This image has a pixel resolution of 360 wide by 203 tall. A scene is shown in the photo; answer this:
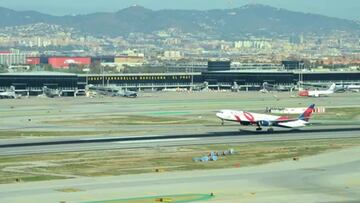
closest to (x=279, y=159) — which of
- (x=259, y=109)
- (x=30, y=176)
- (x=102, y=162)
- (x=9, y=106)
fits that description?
(x=102, y=162)

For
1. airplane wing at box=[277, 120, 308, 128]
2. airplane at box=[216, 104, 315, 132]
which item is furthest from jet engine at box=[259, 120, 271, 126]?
airplane wing at box=[277, 120, 308, 128]

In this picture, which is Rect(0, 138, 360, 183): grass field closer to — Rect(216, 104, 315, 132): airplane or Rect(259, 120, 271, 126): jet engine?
Rect(259, 120, 271, 126): jet engine

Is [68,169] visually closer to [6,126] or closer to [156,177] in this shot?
[156,177]

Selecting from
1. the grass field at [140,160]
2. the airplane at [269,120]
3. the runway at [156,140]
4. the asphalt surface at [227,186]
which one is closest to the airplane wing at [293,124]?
the airplane at [269,120]

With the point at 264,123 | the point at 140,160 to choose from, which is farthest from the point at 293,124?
the point at 140,160

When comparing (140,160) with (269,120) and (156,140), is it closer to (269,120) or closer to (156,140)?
(156,140)

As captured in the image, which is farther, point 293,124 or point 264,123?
point 293,124
